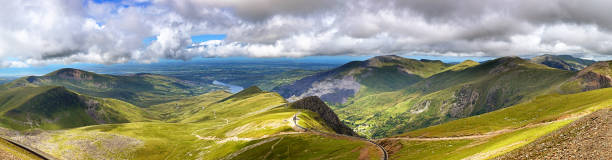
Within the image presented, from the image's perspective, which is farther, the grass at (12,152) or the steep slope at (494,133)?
the grass at (12,152)

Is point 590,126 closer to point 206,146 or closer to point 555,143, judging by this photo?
point 555,143

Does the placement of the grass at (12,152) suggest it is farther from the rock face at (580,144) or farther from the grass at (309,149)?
the rock face at (580,144)

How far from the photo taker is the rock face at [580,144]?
32.6 m

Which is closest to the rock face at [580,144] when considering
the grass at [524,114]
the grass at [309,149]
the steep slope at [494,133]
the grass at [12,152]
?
the steep slope at [494,133]

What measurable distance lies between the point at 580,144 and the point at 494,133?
68.0 metres

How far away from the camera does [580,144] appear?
117ft

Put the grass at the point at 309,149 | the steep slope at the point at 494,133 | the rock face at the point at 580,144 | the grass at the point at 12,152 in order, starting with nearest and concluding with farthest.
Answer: the rock face at the point at 580,144
the steep slope at the point at 494,133
the grass at the point at 12,152
the grass at the point at 309,149

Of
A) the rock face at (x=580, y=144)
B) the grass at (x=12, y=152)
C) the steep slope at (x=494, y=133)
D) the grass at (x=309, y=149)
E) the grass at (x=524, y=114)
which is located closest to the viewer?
the rock face at (x=580, y=144)

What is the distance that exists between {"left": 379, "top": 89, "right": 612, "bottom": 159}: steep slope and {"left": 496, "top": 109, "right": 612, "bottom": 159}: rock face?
15.0m

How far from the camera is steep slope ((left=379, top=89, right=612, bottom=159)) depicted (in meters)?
66.6

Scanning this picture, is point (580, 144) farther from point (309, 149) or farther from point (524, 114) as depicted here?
point (524, 114)

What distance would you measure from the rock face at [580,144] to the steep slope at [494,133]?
15047mm

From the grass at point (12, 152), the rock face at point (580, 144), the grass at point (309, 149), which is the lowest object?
the grass at point (309, 149)

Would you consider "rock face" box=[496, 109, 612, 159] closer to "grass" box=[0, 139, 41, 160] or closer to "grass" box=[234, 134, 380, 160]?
"grass" box=[234, 134, 380, 160]
